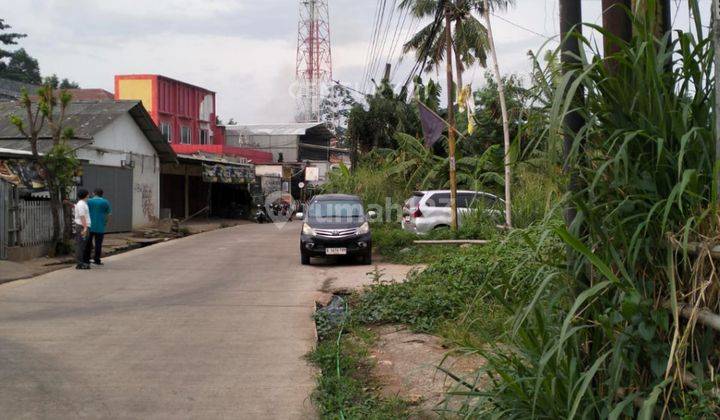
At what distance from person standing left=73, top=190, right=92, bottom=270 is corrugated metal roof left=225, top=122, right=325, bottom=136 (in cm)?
4172

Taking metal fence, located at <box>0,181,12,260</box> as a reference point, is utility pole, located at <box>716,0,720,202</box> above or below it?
above

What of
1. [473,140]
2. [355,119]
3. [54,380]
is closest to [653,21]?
[54,380]

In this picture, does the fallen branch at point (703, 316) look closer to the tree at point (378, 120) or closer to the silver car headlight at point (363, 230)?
the silver car headlight at point (363, 230)

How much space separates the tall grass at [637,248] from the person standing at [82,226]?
12405 mm

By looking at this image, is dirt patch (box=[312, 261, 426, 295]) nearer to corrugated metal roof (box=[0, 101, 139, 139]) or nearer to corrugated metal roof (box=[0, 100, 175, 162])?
corrugated metal roof (box=[0, 100, 175, 162])

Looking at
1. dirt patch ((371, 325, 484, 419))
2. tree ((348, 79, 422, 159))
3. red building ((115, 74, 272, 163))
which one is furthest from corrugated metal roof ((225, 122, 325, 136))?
dirt patch ((371, 325, 484, 419))

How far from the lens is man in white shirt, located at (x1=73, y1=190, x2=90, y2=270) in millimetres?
14242

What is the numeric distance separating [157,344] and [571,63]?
18.9 ft

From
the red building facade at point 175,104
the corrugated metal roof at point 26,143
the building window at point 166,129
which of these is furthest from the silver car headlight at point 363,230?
the building window at point 166,129

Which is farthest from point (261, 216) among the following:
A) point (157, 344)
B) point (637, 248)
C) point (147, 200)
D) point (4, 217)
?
point (637, 248)

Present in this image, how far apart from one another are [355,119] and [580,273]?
2978cm

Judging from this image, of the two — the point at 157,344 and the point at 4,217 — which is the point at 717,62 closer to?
the point at 157,344

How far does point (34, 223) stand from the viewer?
15.7m

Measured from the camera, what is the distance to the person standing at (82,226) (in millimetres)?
14242
